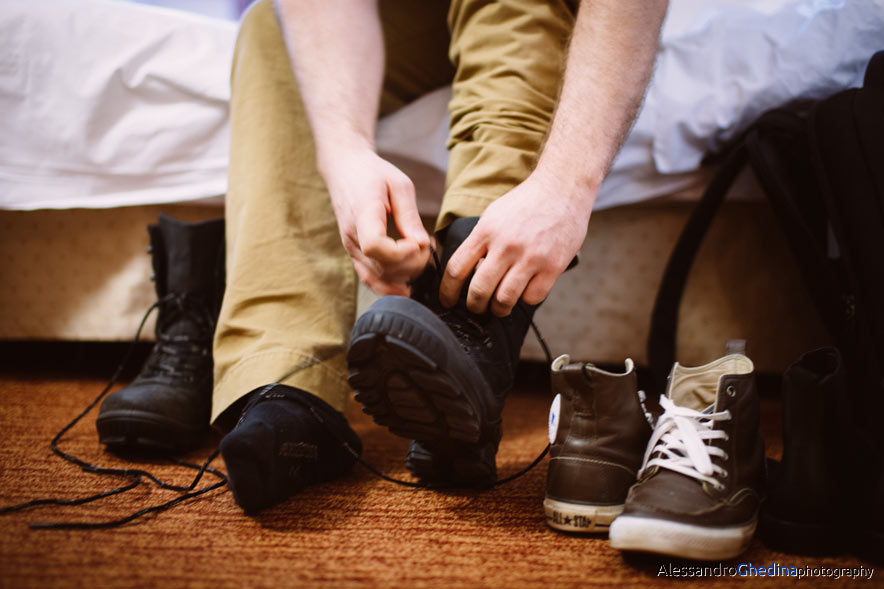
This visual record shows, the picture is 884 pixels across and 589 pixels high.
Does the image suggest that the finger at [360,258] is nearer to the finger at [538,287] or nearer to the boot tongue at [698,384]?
the finger at [538,287]

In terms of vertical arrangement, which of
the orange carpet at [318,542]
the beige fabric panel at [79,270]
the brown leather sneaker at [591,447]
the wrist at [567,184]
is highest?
the wrist at [567,184]

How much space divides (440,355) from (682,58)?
2.23 feet

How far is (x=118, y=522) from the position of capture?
46 centimetres

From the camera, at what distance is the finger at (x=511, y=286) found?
0.48 metres

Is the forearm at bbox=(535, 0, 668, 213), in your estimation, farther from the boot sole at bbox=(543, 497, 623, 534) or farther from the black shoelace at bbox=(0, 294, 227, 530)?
the black shoelace at bbox=(0, 294, 227, 530)

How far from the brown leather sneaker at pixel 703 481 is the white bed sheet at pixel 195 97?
0.44 m

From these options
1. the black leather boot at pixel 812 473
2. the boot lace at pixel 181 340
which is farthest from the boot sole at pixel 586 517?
the boot lace at pixel 181 340

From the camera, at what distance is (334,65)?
0.63 metres

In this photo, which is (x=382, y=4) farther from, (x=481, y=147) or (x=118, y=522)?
(x=118, y=522)

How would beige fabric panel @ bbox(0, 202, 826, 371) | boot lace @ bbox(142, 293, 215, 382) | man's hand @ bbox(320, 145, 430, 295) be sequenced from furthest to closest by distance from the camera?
beige fabric panel @ bbox(0, 202, 826, 371)
boot lace @ bbox(142, 293, 215, 382)
man's hand @ bbox(320, 145, 430, 295)

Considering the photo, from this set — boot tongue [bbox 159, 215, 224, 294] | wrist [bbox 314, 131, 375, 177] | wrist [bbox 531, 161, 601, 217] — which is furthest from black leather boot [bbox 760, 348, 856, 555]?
boot tongue [bbox 159, 215, 224, 294]

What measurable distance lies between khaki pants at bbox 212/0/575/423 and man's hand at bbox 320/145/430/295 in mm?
54

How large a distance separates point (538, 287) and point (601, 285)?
1.64ft

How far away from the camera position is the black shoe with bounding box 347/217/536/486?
0.43 m
